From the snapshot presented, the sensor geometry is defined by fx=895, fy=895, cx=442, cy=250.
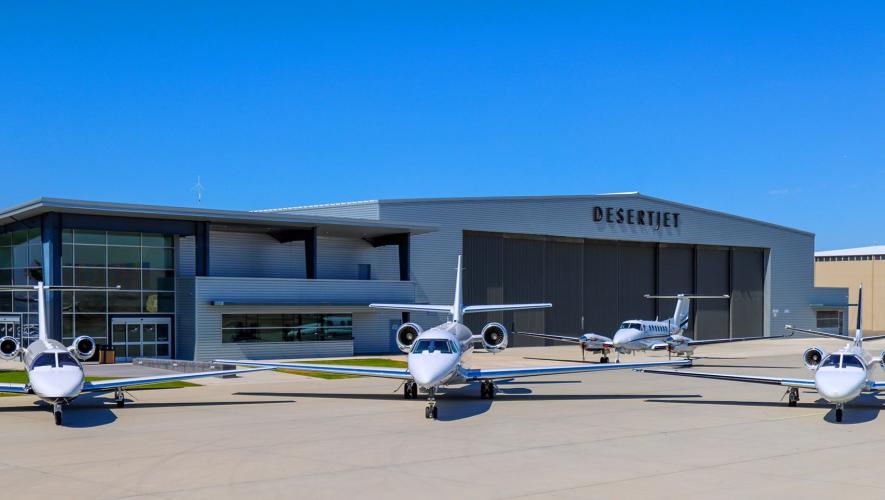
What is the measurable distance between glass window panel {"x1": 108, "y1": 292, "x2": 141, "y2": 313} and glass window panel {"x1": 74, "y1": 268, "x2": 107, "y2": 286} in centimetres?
75

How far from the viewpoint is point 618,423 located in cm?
2131

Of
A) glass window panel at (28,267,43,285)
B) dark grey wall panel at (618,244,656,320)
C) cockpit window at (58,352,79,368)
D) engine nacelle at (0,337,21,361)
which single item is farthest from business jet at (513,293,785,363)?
cockpit window at (58,352,79,368)

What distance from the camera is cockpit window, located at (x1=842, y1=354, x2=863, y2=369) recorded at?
21688 millimetres

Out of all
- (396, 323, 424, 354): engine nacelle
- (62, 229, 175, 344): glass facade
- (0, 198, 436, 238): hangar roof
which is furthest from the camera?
(62, 229, 175, 344): glass facade

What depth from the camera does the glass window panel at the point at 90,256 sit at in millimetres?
40938

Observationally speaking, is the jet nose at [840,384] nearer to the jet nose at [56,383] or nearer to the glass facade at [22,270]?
the jet nose at [56,383]

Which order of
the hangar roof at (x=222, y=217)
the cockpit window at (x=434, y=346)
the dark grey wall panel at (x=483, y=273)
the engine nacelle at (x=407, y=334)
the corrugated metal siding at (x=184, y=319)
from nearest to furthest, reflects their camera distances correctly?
the cockpit window at (x=434, y=346), the engine nacelle at (x=407, y=334), the hangar roof at (x=222, y=217), the corrugated metal siding at (x=184, y=319), the dark grey wall panel at (x=483, y=273)

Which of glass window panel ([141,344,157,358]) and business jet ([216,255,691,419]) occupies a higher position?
business jet ([216,255,691,419])

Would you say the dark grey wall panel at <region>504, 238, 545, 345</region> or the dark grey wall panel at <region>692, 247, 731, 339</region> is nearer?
the dark grey wall panel at <region>504, 238, 545, 345</region>

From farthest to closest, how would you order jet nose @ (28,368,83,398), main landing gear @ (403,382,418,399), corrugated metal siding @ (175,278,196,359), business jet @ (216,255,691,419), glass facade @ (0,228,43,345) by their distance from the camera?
corrugated metal siding @ (175,278,196,359), glass facade @ (0,228,43,345), main landing gear @ (403,382,418,399), business jet @ (216,255,691,419), jet nose @ (28,368,83,398)

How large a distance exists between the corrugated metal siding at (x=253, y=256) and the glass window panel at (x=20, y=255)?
864 cm

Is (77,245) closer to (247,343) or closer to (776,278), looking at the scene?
(247,343)

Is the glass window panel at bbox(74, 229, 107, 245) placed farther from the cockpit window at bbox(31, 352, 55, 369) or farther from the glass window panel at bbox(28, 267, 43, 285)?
the cockpit window at bbox(31, 352, 55, 369)

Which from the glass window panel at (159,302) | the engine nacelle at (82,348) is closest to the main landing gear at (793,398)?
the engine nacelle at (82,348)
